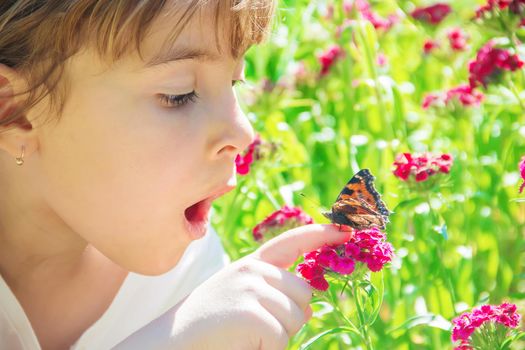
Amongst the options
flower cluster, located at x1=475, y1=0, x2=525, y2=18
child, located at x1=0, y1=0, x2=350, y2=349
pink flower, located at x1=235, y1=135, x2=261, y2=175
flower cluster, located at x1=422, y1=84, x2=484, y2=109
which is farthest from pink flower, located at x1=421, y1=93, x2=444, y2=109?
child, located at x1=0, y1=0, x2=350, y2=349

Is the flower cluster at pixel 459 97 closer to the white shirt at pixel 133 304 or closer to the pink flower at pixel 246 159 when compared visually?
the pink flower at pixel 246 159

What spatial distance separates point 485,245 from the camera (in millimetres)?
1845

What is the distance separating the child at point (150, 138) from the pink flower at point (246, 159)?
471 mm

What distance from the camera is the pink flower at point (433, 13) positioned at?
7.15ft

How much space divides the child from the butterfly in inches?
1.6

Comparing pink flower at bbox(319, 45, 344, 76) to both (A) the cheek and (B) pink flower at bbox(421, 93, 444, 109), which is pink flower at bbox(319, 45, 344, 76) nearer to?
(B) pink flower at bbox(421, 93, 444, 109)

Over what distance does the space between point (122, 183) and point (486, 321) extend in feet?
1.61

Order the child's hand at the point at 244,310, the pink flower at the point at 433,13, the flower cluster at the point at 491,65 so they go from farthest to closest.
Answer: the pink flower at the point at 433,13 < the flower cluster at the point at 491,65 < the child's hand at the point at 244,310

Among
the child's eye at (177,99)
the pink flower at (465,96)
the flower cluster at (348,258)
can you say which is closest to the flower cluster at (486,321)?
the flower cluster at (348,258)

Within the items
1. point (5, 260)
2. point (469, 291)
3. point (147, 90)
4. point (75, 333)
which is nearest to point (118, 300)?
point (75, 333)

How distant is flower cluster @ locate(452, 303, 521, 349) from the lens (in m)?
1.18

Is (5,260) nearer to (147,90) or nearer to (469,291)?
(147,90)

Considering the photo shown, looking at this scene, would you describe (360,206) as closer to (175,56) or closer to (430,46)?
(175,56)

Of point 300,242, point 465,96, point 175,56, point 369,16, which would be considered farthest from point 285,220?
point 369,16
